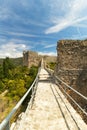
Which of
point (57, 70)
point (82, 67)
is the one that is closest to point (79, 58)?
point (82, 67)

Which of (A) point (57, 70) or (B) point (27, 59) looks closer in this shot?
(A) point (57, 70)

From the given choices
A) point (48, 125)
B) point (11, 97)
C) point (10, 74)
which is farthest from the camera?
point (10, 74)

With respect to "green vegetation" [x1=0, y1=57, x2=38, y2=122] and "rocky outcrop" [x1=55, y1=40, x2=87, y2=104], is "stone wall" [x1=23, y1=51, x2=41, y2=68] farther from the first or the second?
"rocky outcrop" [x1=55, y1=40, x2=87, y2=104]

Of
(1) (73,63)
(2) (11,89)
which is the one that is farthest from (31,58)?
(1) (73,63)

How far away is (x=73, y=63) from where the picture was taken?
38.1 ft

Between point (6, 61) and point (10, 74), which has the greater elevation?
point (6, 61)

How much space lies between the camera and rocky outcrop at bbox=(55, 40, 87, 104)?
1138cm

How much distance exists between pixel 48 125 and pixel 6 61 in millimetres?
45703

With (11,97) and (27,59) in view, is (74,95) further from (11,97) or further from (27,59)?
(27,59)

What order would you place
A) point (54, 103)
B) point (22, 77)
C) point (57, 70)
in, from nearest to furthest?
point (54, 103)
point (57, 70)
point (22, 77)

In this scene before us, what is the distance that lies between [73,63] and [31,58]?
41.5 metres

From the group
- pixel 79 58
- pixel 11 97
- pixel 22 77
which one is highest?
pixel 79 58

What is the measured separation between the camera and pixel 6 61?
49.2 m

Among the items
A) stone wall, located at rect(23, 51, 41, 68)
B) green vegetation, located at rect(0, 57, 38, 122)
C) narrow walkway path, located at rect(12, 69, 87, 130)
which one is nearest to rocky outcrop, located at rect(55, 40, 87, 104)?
narrow walkway path, located at rect(12, 69, 87, 130)
